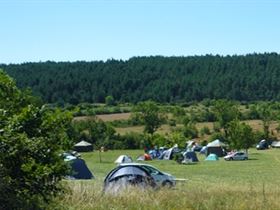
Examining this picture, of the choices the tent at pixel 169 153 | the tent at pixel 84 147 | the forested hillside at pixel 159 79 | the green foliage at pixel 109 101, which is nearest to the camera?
the tent at pixel 169 153

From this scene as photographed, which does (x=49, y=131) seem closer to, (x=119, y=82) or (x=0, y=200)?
(x=0, y=200)

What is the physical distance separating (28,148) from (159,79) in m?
160

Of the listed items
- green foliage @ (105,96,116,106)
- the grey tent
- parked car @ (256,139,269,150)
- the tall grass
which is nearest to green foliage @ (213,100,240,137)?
parked car @ (256,139,269,150)

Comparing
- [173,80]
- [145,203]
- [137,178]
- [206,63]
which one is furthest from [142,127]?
[145,203]

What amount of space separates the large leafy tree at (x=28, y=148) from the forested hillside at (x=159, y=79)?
133m

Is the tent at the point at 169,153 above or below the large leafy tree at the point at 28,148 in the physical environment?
below

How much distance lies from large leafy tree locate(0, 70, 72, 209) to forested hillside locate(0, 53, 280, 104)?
5221 inches

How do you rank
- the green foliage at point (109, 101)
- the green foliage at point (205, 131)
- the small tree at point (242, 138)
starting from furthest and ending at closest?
the green foliage at point (109, 101), the green foliage at point (205, 131), the small tree at point (242, 138)

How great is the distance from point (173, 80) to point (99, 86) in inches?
909

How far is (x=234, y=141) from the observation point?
230 ft

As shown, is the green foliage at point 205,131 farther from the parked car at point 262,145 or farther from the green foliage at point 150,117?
the parked car at point 262,145

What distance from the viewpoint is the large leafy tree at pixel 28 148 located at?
9.02 meters

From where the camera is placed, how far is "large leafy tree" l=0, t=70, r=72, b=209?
9.02 metres

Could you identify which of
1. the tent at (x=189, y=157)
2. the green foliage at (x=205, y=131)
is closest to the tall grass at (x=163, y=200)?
the tent at (x=189, y=157)
